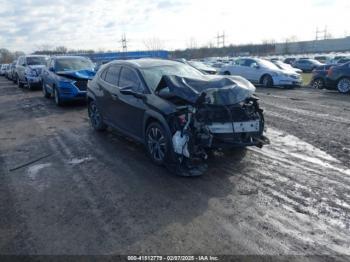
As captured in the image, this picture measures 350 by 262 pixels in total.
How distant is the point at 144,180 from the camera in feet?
16.3

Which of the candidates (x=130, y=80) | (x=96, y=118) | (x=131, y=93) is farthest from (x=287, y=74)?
(x=131, y=93)

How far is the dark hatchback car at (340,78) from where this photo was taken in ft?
47.2

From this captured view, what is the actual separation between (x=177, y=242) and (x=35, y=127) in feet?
24.0

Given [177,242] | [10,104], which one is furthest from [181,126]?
[10,104]

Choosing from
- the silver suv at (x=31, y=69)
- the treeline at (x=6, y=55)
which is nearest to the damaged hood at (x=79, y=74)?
the silver suv at (x=31, y=69)

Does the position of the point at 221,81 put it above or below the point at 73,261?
above

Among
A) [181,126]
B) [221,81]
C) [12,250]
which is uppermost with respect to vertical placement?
[221,81]

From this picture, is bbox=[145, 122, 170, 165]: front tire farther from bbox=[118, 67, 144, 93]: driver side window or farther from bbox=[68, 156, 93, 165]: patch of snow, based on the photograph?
bbox=[68, 156, 93, 165]: patch of snow

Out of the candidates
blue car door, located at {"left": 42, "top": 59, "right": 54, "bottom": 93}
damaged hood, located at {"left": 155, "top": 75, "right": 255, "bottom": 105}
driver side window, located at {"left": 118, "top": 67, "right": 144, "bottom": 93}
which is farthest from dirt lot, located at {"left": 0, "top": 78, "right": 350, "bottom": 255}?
blue car door, located at {"left": 42, "top": 59, "right": 54, "bottom": 93}

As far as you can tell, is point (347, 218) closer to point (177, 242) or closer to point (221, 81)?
point (177, 242)

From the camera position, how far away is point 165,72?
6344 millimetres

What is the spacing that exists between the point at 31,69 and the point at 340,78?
664 inches

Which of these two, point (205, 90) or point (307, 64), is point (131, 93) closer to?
point (205, 90)

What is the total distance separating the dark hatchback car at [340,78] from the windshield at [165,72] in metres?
10.5
